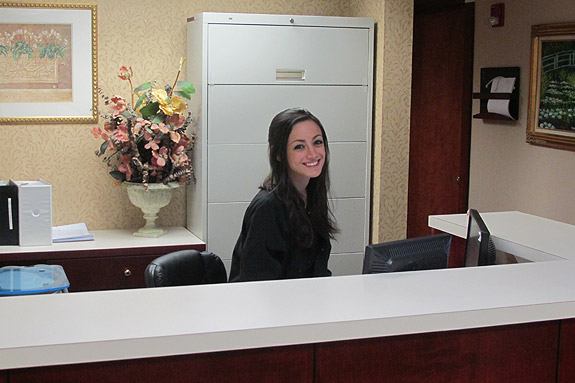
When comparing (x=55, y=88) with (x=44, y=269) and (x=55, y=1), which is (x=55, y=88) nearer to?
(x=55, y=1)

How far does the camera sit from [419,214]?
548 centimetres

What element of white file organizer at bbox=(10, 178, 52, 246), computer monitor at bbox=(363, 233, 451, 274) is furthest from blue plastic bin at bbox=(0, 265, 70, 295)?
white file organizer at bbox=(10, 178, 52, 246)

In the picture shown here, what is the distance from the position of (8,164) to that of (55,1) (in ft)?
2.96

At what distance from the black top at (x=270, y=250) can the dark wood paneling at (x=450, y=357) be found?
78 centimetres

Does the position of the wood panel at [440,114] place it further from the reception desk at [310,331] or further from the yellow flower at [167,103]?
the reception desk at [310,331]

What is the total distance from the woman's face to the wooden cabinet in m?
1.42

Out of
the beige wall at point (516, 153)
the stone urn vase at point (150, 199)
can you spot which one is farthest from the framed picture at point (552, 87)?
the stone urn vase at point (150, 199)

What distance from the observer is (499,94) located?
4.84m

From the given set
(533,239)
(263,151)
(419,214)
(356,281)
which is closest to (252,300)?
(356,281)

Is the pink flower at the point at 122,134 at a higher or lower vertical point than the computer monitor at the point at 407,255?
higher

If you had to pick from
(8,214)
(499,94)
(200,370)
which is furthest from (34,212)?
(499,94)

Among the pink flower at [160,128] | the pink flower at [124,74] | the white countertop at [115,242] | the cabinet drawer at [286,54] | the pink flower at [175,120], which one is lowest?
the white countertop at [115,242]

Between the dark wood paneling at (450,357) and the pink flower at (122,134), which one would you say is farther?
the pink flower at (122,134)

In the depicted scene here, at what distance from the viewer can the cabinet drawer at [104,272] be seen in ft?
12.6
